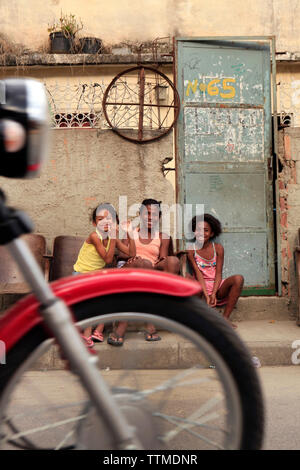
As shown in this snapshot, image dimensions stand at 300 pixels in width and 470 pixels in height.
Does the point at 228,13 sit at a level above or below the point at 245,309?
above

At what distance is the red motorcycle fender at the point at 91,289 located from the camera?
4.62 ft

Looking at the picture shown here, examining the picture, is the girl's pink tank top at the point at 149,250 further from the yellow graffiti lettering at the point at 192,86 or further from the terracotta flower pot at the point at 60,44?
the terracotta flower pot at the point at 60,44

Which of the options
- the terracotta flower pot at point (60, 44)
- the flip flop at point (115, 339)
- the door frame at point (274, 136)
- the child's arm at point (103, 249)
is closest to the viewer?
the flip flop at point (115, 339)

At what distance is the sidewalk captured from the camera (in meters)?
1.61

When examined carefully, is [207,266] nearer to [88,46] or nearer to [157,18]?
[88,46]

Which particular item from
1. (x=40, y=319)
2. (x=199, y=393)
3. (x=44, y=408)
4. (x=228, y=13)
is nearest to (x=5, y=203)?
(x=40, y=319)

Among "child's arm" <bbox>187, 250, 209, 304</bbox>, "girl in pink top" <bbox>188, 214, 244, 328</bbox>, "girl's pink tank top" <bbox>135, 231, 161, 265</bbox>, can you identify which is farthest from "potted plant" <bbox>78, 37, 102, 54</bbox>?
"child's arm" <bbox>187, 250, 209, 304</bbox>

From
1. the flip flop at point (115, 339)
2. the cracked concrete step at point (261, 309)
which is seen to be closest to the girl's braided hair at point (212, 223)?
the cracked concrete step at point (261, 309)

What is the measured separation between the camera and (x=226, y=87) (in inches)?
247

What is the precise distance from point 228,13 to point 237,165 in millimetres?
3238

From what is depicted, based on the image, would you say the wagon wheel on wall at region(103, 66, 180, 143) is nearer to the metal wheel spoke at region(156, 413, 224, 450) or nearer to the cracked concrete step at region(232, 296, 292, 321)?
the cracked concrete step at region(232, 296, 292, 321)

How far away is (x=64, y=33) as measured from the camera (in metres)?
7.57

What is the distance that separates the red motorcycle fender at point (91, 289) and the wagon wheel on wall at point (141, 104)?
4.84 meters
